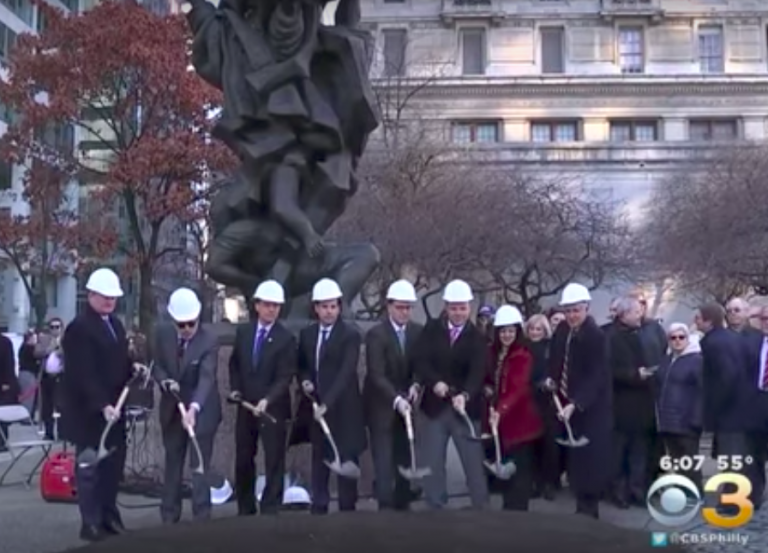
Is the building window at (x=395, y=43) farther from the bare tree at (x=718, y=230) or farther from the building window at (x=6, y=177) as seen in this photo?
the building window at (x=6, y=177)

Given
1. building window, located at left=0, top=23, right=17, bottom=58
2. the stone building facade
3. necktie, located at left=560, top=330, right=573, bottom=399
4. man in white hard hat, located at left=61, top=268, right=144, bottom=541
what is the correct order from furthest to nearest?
the stone building facade
building window, located at left=0, top=23, right=17, bottom=58
necktie, located at left=560, top=330, right=573, bottom=399
man in white hard hat, located at left=61, top=268, right=144, bottom=541

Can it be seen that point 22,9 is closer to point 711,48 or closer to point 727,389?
point 711,48

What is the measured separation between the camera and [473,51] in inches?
2164

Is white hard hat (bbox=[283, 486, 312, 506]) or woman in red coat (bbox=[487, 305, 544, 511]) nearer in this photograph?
woman in red coat (bbox=[487, 305, 544, 511])

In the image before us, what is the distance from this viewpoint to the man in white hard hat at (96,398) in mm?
8516

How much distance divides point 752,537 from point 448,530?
2213 mm

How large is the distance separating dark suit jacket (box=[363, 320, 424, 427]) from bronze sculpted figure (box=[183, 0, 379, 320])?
6.69 feet

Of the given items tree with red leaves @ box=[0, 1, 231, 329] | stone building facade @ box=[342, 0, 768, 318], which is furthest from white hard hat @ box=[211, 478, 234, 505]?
stone building facade @ box=[342, 0, 768, 318]

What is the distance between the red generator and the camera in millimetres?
10781

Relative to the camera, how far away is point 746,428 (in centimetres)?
1018

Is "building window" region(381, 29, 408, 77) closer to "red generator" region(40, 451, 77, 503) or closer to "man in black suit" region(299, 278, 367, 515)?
"red generator" region(40, 451, 77, 503)

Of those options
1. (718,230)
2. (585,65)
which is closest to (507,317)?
(718,230)

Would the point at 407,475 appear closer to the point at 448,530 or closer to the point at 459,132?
the point at 448,530

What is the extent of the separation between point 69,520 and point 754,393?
602 centimetres
